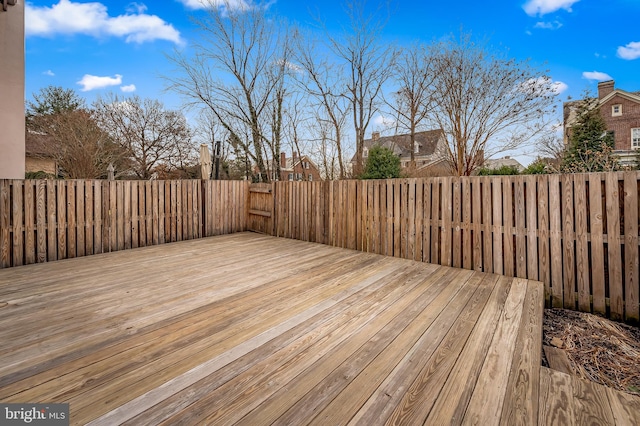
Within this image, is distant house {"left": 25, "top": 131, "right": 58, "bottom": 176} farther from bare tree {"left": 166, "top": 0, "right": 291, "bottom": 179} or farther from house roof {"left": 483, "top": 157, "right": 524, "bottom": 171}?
house roof {"left": 483, "top": 157, "right": 524, "bottom": 171}

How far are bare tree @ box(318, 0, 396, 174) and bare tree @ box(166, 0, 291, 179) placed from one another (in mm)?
1658

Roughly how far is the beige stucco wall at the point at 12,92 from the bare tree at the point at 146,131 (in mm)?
7156

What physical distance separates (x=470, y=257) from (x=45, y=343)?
151 inches

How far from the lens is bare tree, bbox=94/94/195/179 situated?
1123cm

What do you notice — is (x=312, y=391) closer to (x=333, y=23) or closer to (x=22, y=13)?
(x=22, y=13)

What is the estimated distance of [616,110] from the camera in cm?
1412

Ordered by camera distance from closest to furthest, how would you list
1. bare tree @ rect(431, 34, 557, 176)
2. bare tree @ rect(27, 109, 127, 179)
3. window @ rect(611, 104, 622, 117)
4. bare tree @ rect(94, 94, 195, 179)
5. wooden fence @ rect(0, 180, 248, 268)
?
wooden fence @ rect(0, 180, 248, 268) → bare tree @ rect(431, 34, 557, 176) → bare tree @ rect(27, 109, 127, 179) → bare tree @ rect(94, 94, 195, 179) → window @ rect(611, 104, 622, 117)

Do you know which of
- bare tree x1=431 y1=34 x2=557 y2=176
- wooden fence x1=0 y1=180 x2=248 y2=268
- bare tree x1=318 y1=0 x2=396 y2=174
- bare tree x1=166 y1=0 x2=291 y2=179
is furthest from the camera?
bare tree x1=166 y1=0 x2=291 y2=179

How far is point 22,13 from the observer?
4836mm

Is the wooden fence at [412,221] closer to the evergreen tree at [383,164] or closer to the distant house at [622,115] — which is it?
the evergreen tree at [383,164]

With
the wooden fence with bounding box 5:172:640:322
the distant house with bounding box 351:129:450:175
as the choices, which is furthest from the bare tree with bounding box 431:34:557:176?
the wooden fence with bounding box 5:172:640:322

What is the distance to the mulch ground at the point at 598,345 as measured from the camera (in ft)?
5.41
